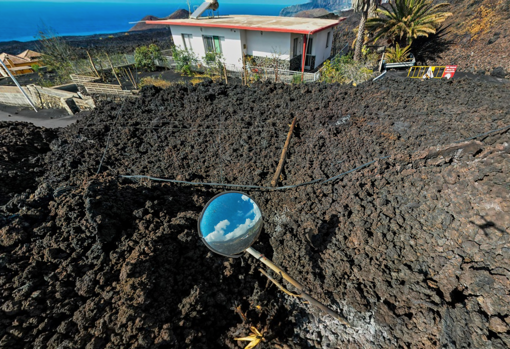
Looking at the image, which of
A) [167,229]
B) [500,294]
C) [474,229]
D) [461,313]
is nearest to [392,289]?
[461,313]

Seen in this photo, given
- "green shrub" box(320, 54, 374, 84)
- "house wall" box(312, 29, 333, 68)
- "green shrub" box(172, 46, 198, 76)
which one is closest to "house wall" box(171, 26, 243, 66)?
"green shrub" box(172, 46, 198, 76)

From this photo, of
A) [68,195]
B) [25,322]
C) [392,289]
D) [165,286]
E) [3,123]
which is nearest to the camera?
[25,322]

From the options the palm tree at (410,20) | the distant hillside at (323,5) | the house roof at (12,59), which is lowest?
the house roof at (12,59)

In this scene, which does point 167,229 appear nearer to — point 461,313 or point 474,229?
point 461,313

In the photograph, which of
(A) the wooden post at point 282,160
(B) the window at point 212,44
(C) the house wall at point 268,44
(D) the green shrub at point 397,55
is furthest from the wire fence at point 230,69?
(A) the wooden post at point 282,160

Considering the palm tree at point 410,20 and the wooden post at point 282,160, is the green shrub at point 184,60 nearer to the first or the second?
the palm tree at point 410,20

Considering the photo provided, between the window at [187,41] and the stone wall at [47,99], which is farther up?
the window at [187,41]
